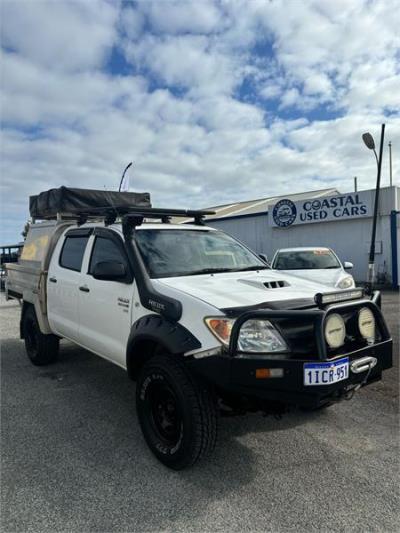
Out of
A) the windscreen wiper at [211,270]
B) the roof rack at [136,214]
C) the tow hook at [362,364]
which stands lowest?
the tow hook at [362,364]

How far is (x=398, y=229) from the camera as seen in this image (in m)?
15.5

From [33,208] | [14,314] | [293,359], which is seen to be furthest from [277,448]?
[14,314]

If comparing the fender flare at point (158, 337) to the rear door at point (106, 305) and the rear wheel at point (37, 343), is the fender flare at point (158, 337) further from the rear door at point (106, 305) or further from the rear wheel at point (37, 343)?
the rear wheel at point (37, 343)

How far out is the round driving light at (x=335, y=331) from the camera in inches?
109

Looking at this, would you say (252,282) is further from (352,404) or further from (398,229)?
(398,229)

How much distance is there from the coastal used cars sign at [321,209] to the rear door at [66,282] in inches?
533

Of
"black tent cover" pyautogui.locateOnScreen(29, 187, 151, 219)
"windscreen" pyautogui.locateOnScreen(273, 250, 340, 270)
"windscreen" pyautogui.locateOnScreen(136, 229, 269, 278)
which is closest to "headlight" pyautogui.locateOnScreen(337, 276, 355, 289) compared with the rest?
"windscreen" pyautogui.locateOnScreen(273, 250, 340, 270)

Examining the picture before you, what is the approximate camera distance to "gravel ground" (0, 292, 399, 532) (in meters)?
2.51

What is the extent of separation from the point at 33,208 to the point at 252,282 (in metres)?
4.65

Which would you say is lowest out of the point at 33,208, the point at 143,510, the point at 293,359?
the point at 143,510

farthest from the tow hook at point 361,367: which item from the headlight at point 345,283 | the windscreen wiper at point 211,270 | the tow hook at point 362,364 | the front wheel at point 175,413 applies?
the headlight at point 345,283

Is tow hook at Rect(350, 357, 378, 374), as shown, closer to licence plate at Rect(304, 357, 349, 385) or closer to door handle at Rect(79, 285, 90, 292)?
licence plate at Rect(304, 357, 349, 385)

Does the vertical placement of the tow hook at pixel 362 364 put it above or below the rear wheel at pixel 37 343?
above

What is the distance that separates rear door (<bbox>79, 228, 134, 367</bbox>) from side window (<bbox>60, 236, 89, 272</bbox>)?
257 mm
